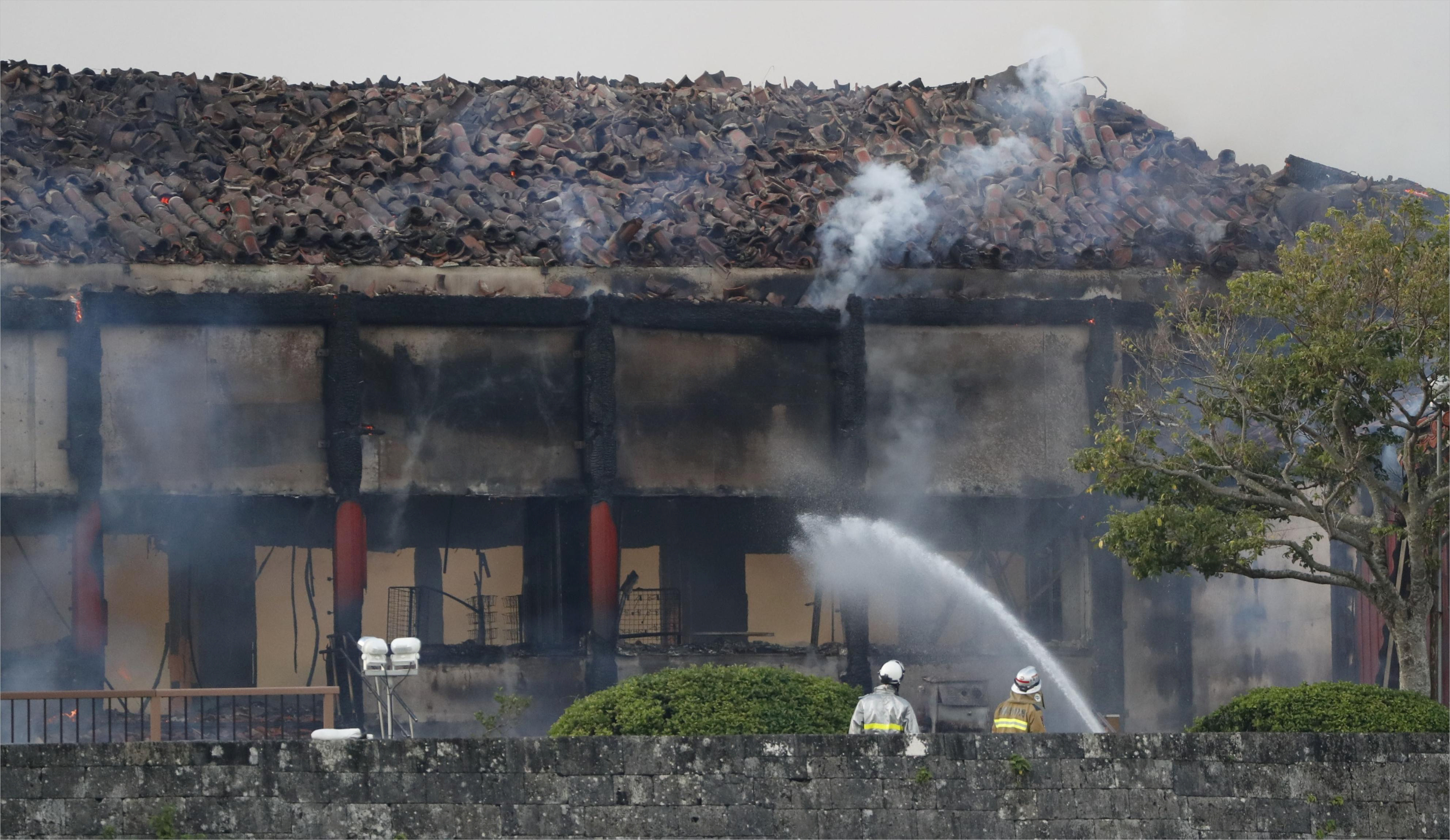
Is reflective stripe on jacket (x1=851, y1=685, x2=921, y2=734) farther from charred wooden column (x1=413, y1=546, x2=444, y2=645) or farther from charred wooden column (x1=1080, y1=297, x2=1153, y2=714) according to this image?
charred wooden column (x1=413, y1=546, x2=444, y2=645)

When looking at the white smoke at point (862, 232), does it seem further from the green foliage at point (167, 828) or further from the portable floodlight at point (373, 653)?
the green foliage at point (167, 828)

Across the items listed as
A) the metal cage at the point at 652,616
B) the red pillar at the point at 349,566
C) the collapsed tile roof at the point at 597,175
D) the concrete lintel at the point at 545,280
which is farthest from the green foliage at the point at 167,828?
the metal cage at the point at 652,616

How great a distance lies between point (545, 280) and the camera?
82.7 ft

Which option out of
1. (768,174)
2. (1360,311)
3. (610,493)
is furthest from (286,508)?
(1360,311)

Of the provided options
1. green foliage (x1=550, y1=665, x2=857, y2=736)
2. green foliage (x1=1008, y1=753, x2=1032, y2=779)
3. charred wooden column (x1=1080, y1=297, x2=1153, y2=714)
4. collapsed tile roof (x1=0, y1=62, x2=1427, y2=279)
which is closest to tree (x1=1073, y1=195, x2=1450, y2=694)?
green foliage (x1=550, y1=665, x2=857, y2=736)

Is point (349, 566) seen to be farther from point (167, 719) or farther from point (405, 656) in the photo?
point (405, 656)

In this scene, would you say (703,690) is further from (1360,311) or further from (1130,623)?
(1130,623)

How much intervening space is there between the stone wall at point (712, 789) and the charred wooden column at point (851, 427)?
1247 cm

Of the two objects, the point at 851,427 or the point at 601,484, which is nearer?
the point at 601,484

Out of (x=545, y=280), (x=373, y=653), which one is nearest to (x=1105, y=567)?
(x=545, y=280)

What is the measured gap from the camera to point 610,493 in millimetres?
24734

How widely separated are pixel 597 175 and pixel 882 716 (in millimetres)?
16555

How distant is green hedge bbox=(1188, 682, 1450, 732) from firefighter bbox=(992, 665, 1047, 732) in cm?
134

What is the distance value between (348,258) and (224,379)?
2620mm
